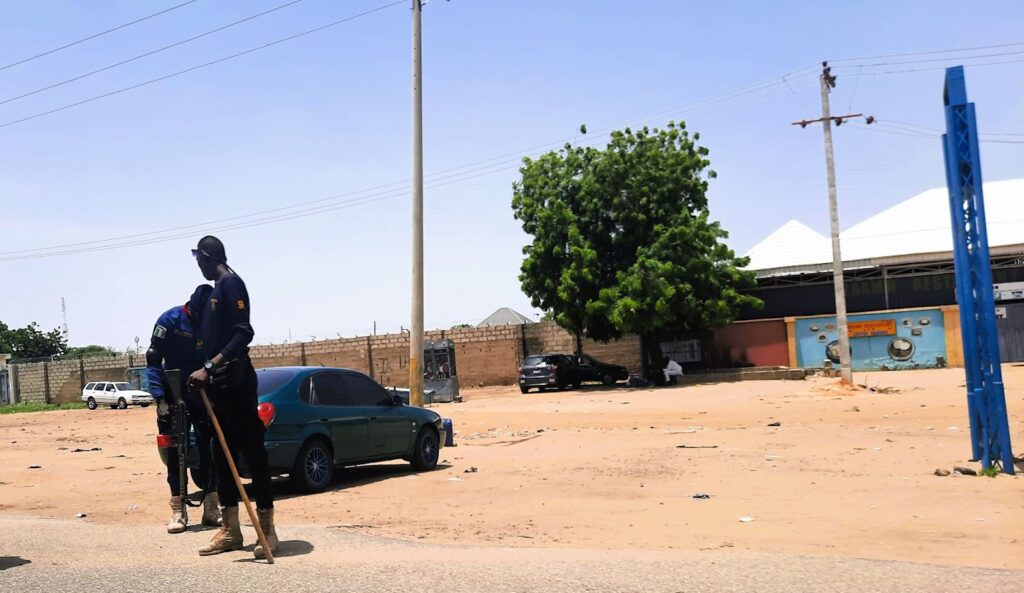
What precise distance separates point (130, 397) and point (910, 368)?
37854 mm

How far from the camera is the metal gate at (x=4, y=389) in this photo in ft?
213

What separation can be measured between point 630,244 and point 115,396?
94.9 ft

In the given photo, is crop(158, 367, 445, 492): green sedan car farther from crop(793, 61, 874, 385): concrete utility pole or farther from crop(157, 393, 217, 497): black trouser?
crop(793, 61, 874, 385): concrete utility pole

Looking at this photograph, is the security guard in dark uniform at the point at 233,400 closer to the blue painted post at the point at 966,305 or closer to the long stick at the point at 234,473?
the long stick at the point at 234,473

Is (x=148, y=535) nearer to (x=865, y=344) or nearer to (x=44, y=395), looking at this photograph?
(x=865, y=344)

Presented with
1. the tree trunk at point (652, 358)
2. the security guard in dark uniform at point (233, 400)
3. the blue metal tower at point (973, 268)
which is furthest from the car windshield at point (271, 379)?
the tree trunk at point (652, 358)

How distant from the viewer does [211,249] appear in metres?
7.52

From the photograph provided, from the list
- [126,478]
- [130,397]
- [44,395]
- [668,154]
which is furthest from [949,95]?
[44,395]

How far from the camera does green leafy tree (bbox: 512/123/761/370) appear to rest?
38188mm

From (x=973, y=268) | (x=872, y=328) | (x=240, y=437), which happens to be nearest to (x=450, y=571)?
(x=240, y=437)

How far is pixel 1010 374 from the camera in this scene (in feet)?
105

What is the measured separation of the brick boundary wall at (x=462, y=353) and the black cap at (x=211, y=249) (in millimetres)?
33547

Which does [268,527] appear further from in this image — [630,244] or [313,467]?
[630,244]

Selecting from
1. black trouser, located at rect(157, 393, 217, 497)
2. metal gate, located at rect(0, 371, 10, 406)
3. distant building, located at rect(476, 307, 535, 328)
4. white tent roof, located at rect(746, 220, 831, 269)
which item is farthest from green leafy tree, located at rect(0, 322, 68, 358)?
black trouser, located at rect(157, 393, 217, 497)
